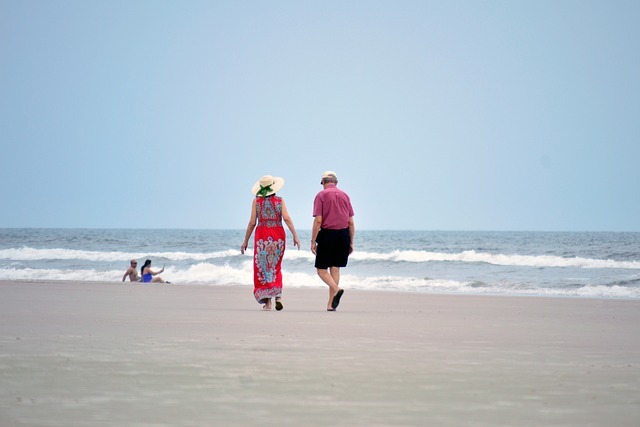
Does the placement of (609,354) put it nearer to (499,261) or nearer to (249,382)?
(249,382)

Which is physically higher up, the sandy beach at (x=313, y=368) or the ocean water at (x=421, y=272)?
the sandy beach at (x=313, y=368)

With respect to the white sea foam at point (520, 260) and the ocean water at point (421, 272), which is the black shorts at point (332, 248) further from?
the white sea foam at point (520, 260)

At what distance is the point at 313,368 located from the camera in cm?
605

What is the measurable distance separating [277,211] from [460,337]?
4.56 m

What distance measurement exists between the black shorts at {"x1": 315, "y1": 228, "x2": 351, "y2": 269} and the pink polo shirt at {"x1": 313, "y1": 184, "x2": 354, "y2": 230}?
0.27 feet

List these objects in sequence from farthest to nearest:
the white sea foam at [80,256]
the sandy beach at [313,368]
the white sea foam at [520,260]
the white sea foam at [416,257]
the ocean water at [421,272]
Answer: the white sea foam at [80,256] < the white sea foam at [416,257] < the white sea foam at [520,260] < the ocean water at [421,272] < the sandy beach at [313,368]

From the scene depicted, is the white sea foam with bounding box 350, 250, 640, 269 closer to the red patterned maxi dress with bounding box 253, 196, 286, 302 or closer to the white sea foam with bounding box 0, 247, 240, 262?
the white sea foam with bounding box 0, 247, 240, 262

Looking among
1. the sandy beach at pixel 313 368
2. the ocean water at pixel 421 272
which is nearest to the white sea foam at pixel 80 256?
the ocean water at pixel 421 272

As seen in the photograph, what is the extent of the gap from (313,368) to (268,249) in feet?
21.4

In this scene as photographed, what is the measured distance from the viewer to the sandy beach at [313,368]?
4367 millimetres

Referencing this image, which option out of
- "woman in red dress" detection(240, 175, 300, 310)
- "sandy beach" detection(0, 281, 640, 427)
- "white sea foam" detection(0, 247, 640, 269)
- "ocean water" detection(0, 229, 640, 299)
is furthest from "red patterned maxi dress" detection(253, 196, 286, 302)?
"white sea foam" detection(0, 247, 640, 269)

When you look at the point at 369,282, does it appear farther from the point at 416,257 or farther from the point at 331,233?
the point at 416,257

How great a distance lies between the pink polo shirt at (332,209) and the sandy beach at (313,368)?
1.31 m

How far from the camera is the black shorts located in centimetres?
1259
